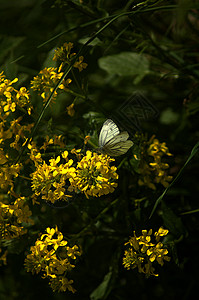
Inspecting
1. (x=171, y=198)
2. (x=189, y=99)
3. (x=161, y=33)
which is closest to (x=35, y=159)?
(x=171, y=198)

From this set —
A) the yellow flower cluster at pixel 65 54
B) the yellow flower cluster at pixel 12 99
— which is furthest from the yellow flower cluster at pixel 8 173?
the yellow flower cluster at pixel 65 54

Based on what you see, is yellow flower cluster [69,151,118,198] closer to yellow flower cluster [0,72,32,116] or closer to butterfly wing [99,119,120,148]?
butterfly wing [99,119,120,148]

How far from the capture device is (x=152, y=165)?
1122 mm

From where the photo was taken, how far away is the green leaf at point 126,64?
1.52 m

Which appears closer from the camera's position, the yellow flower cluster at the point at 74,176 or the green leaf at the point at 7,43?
the yellow flower cluster at the point at 74,176

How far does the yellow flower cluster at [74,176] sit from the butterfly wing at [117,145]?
19 mm

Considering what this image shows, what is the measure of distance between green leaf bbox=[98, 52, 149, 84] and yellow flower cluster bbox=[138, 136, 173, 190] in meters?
0.47

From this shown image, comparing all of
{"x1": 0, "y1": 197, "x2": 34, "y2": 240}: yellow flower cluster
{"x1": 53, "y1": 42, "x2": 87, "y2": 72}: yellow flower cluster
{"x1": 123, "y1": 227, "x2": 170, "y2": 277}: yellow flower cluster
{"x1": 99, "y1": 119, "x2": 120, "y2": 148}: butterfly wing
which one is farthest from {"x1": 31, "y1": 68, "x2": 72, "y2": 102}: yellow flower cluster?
Result: {"x1": 123, "y1": 227, "x2": 170, "y2": 277}: yellow flower cluster

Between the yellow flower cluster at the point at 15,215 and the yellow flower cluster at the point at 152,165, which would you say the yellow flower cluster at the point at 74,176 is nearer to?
the yellow flower cluster at the point at 15,215

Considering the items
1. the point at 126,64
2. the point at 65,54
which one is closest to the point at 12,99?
the point at 65,54

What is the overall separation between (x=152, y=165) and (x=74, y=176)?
0.90 ft

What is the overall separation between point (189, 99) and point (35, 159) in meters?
0.69

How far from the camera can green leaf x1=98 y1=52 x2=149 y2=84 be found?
Result: 1.52 meters

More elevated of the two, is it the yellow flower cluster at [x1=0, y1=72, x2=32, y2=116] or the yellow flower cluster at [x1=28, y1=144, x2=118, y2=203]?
the yellow flower cluster at [x1=0, y1=72, x2=32, y2=116]
